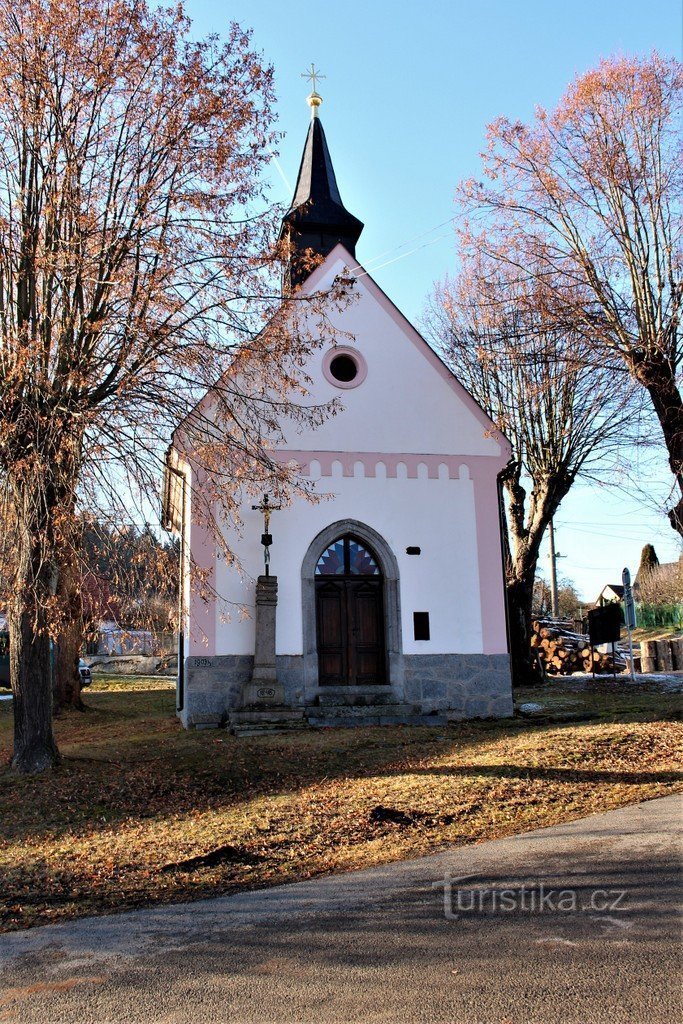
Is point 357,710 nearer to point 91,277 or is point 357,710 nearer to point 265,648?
point 265,648

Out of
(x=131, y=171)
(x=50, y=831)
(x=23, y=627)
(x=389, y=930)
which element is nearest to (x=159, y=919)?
(x=389, y=930)

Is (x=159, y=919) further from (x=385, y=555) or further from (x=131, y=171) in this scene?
(x=385, y=555)

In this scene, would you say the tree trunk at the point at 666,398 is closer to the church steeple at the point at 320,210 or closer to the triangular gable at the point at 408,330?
the triangular gable at the point at 408,330

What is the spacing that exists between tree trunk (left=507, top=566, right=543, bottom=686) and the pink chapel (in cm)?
643

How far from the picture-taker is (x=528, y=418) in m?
21.1

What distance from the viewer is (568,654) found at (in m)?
25.3

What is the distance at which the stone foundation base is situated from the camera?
569 inches

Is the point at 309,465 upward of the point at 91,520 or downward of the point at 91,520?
upward

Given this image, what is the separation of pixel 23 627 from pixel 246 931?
6082 mm

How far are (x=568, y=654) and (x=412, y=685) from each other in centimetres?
1158

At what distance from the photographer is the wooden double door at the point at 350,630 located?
15312 millimetres

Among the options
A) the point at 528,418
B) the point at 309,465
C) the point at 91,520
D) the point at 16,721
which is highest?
the point at 528,418

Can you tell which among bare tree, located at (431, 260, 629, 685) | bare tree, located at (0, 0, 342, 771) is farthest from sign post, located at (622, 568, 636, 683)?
bare tree, located at (0, 0, 342, 771)

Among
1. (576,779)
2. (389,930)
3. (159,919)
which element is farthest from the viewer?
(576,779)
